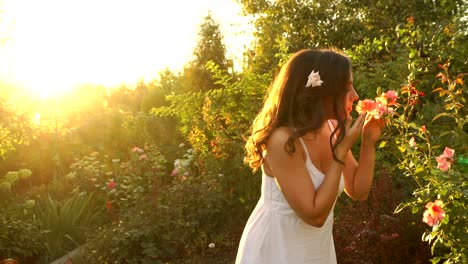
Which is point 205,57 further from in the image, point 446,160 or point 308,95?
point 308,95

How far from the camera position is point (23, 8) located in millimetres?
7199

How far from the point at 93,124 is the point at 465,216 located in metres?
9.78

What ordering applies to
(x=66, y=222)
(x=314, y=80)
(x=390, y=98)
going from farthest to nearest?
(x=66, y=222) < (x=390, y=98) < (x=314, y=80)

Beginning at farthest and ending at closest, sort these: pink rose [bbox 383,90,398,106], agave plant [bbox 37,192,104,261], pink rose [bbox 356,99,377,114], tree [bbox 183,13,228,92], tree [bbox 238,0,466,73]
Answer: tree [bbox 183,13,228,92] → tree [bbox 238,0,466,73] → agave plant [bbox 37,192,104,261] → pink rose [bbox 383,90,398,106] → pink rose [bbox 356,99,377,114]

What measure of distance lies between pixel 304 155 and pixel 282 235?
30cm

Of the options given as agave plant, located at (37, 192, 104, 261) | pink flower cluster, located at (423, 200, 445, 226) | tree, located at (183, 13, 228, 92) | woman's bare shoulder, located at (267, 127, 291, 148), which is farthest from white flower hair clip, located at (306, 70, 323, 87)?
tree, located at (183, 13, 228, 92)

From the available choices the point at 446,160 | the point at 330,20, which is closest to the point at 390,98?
the point at 446,160

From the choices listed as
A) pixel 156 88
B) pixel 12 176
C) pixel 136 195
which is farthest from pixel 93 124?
pixel 136 195

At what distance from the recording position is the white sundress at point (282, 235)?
206cm

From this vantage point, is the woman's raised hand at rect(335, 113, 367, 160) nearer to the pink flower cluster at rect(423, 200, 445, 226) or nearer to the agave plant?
the pink flower cluster at rect(423, 200, 445, 226)

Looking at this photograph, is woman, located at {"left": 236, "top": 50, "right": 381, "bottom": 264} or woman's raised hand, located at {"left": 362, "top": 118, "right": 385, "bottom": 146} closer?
woman, located at {"left": 236, "top": 50, "right": 381, "bottom": 264}

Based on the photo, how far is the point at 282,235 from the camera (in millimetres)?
2074

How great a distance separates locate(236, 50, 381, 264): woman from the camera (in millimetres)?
1927

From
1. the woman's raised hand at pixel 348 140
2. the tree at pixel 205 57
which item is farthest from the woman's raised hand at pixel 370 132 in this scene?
the tree at pixel 205 57
